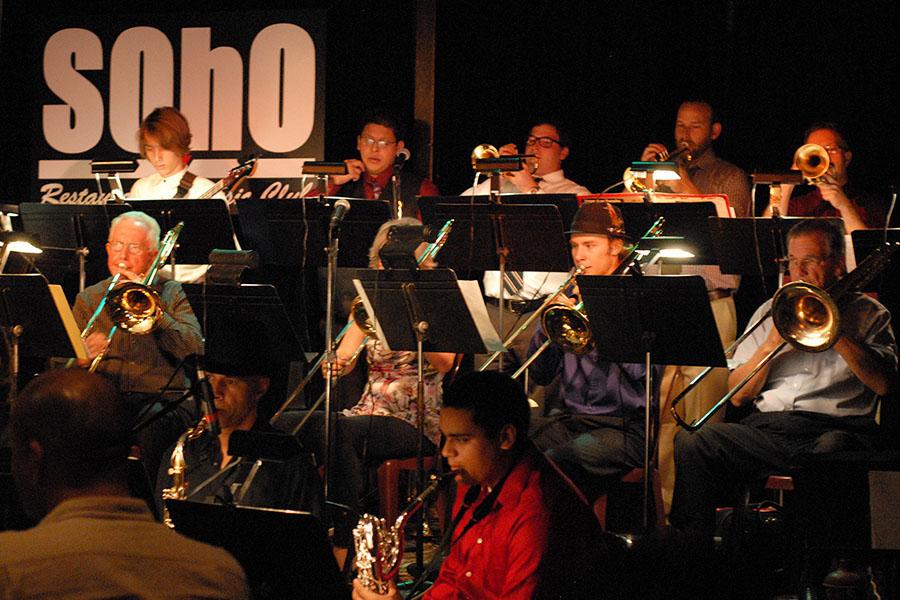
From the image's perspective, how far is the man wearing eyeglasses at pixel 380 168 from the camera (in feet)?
22.5

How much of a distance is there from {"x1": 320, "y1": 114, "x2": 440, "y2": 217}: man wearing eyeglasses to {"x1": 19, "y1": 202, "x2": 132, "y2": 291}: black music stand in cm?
128

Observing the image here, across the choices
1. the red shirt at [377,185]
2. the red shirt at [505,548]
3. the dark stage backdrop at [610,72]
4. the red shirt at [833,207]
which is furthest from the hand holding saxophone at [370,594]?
the dark stage backdrop at [610,72]

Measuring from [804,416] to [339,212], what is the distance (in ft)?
7.09

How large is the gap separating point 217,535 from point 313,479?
1131 mm

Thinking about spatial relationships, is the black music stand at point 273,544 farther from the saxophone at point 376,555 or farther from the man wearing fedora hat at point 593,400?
the man wearing fedora hat at point 593,400

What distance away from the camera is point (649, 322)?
15.3 ft

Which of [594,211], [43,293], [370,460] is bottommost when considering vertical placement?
[370,460]

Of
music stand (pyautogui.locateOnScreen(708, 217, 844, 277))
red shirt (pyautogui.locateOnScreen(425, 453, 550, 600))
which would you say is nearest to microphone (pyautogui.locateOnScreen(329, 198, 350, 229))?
music stand (pyautogui.locateOnScreen(708, 217, 844, 277))

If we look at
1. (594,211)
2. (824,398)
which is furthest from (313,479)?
(824,398)

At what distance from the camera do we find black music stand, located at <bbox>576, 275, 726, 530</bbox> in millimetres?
4539

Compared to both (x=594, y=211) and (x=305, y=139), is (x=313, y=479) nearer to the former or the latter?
(x=594, y=211)

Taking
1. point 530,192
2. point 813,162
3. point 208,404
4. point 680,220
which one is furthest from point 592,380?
point 208,404

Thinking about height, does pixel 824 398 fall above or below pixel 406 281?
below

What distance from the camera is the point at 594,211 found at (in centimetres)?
541
